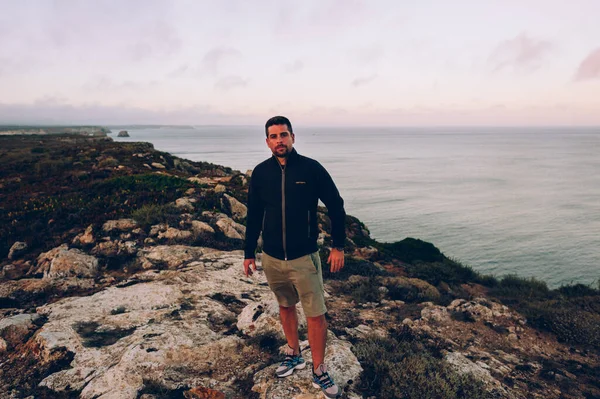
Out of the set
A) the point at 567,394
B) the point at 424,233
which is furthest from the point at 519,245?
the point at 567,394

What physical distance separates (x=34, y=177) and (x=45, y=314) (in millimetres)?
17209

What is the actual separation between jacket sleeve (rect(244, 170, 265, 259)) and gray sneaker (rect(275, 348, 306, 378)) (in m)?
1.46

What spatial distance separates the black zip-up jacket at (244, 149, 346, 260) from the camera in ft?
13.4

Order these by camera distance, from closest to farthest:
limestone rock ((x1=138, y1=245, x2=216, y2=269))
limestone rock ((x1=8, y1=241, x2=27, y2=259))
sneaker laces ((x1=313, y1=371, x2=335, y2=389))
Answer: sneaker laces ((x1=313, y1=371, x2=335, y2=389))
limestone rock ((x1=138, y1=245, x2=216, y2=269))
limestone rock ((x1=8, y1=241, x2=27, y2=259))

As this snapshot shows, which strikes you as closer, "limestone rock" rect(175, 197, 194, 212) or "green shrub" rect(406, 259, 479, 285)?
"green shrub" rect(406, 259, 479, 285)

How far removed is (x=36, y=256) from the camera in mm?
9781

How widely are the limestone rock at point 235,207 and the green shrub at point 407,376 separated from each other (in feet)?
29.5

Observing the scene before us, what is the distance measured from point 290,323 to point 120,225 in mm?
8611

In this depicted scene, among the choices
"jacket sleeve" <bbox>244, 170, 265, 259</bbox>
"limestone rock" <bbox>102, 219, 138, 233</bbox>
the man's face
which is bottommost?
"limestone rock" <bbox>102, 219, 138, 233</bbox>

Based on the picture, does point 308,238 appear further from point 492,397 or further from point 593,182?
point 593,182

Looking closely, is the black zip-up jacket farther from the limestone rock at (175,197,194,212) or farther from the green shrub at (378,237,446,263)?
the green shrub at (378,237,446,263)

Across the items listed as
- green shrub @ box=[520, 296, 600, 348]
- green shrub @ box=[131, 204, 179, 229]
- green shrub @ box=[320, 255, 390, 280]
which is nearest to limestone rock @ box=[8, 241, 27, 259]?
green shrub @ box=[131, 204, 179, 229]

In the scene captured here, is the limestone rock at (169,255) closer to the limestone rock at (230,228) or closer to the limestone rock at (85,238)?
the limestone rock at (230,228)

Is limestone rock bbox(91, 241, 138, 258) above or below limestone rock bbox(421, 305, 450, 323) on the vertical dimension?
above
